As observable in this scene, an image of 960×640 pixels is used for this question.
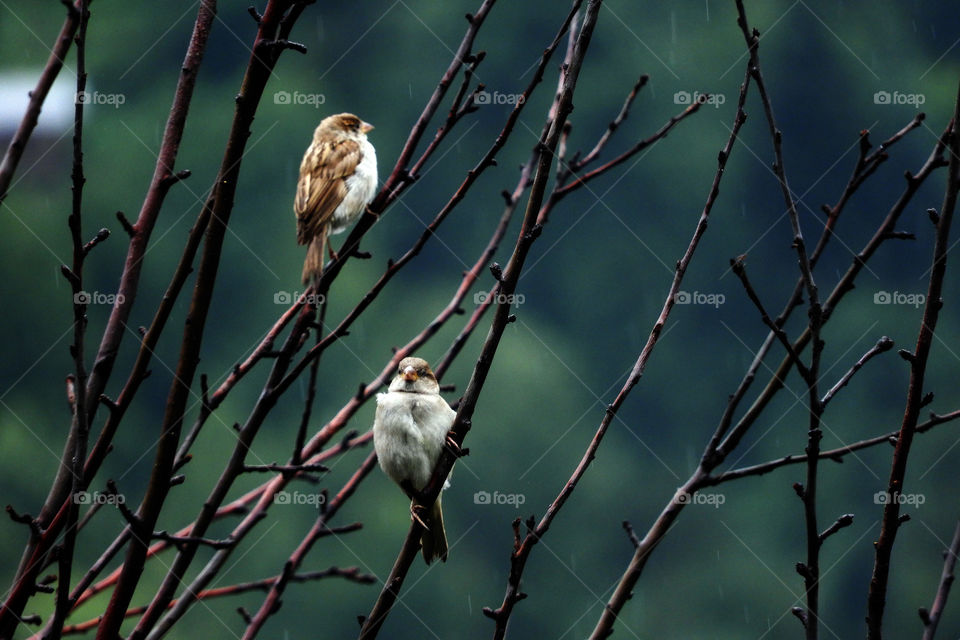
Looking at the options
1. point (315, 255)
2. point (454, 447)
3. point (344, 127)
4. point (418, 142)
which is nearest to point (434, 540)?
point (315, 255)

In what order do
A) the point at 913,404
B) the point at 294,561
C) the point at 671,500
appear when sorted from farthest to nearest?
the point at 294,561
the point at 671,500
the point at 913,404

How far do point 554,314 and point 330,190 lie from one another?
2121cm

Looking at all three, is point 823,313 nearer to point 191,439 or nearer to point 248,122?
point 248,122

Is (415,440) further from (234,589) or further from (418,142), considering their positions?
(418,142)

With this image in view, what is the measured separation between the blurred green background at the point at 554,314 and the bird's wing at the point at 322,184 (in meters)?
13.0

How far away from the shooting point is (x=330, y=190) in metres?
4.62

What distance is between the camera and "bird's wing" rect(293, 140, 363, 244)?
14.8ft

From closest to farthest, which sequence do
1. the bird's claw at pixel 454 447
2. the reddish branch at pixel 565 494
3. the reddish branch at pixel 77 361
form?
the reddish branch at pixel 77 361
the reddish branch at pixel 565 494
the bird's claw at pixel 454 447

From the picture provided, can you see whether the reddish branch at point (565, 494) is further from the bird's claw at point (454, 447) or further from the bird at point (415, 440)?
the bird at point (415, 440)

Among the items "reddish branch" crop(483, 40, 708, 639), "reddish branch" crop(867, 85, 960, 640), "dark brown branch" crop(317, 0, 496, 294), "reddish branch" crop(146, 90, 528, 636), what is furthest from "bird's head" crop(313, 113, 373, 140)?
"reddish branch" crop(867, 85, 960, 640)

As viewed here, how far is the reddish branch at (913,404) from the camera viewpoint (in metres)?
1.63

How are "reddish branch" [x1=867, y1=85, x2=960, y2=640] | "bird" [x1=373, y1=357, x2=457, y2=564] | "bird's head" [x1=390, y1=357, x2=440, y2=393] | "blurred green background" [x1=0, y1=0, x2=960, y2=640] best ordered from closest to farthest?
"reddish branch" [x1=867, y1=85, x2=960, y2=640], "bird" [x1=373, y1=357, x2=457, y2=564], "bird's head" [x1=390, y1=357, x2=440, y2=393], "blurred green background" [x1=0, y1=0, x2=960, y2=640]

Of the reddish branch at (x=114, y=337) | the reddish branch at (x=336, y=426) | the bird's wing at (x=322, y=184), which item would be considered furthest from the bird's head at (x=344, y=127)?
the reddish branch at (x=114, y=337)

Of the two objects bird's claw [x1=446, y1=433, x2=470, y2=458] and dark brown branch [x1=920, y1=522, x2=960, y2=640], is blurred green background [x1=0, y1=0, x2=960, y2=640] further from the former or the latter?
dark brown branch [x1=920, y1=522, x2=960, y2=640]
